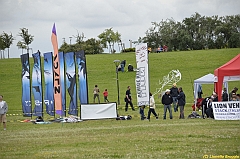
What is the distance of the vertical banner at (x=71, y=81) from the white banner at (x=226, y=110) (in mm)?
8961

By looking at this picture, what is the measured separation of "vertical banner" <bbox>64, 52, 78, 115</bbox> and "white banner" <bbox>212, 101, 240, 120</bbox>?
8961 millimetres

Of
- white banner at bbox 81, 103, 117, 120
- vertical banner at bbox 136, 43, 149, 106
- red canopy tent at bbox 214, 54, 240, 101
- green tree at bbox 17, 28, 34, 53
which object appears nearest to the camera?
vertical banner at bbox 136, 43, 149, 106

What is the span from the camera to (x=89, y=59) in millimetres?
81500

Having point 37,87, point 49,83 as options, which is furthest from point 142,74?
point 37,87

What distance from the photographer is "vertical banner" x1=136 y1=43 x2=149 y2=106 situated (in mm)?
26188

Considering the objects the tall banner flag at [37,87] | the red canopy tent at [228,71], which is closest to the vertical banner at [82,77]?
the tall banner flag at [37,87]

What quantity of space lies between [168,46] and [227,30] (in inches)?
514

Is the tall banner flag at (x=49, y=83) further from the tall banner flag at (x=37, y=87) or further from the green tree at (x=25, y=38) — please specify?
the green tree at (x=25, y=38)

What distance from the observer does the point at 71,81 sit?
31.9m

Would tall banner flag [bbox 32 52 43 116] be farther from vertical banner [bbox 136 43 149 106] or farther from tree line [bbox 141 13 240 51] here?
tree line [bbox 141 13 240 51]

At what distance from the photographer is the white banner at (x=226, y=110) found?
26031 mm

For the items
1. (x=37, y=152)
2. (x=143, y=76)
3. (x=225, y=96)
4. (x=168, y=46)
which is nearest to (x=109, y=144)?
(x=37, y=152)

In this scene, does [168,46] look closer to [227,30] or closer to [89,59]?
[227,30]

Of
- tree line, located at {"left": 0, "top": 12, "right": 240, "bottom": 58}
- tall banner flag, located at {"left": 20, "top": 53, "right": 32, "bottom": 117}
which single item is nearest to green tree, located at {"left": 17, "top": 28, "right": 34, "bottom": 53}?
tree line, located at {"left": 0, "top": 12, "right": 240, "bottom": 58}
